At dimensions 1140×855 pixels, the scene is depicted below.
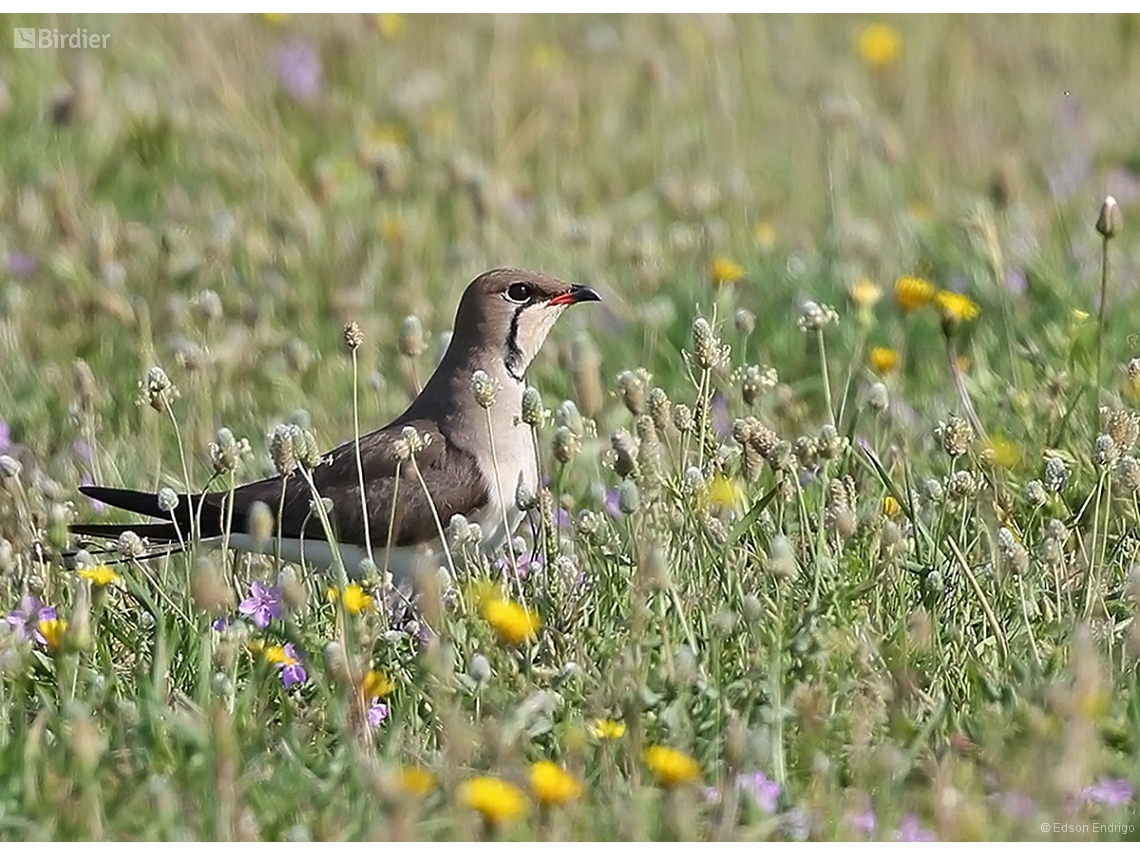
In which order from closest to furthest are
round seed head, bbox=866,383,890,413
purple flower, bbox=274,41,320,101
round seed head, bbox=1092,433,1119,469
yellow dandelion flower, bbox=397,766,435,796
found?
yellow dandelion flower, bbox=397,766,435,796 → round seed head, bbox=1092,433,1119,469 → round seed head, bbox=866,383,890,413 → purple flower, bbox=274,41,320,101

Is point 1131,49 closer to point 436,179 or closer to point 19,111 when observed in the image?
point 436,179

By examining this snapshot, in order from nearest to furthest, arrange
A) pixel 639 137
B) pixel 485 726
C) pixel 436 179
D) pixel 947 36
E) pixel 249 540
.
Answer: pixel 485 726 < pixel 249 540 < pixel 436 179 < pixel 639 137 < pixel 947 36

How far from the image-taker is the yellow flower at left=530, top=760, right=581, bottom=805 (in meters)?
3.39

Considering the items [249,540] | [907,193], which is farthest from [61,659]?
[907,193]

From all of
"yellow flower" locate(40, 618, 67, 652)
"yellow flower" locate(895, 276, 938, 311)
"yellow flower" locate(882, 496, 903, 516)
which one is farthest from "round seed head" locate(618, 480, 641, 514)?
"yellow flower" locate(895, 276, 938, 311)

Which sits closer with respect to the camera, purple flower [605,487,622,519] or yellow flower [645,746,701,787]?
yellow flower [645,746,701,787]

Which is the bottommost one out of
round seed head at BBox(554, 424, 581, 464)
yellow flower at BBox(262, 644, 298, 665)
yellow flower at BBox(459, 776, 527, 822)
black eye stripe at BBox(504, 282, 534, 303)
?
yellow flower at BBox(459, 776, 527, 822)

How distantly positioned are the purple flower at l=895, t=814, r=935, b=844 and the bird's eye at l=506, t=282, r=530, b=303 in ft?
7.63

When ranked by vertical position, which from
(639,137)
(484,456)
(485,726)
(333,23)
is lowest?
(485,726)

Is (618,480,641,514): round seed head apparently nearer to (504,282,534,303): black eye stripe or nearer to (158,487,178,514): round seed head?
(158,487,178,514): round seed head

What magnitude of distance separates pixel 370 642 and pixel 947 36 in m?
6.30

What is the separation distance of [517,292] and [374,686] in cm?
180

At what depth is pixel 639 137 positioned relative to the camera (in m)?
8.70

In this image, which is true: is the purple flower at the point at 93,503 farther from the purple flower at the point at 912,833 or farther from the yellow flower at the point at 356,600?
the purple flower at the point at 912,833
